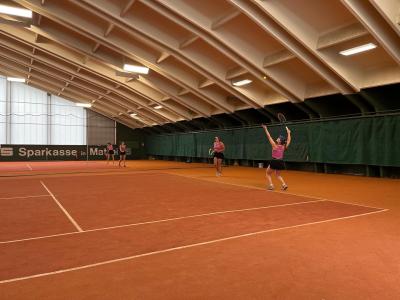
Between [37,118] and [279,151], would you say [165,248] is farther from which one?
[37,118]

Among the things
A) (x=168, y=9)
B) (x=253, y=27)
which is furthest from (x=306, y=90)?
(x=168, y=9)

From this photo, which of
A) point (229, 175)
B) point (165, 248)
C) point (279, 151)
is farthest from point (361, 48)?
point (165, 248)

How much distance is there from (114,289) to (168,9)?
453 inches

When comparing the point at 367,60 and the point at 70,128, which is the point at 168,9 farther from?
the point at 70,128

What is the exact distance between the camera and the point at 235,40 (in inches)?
572

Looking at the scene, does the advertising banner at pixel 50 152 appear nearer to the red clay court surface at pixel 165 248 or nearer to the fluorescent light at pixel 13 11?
the fluorescent light at pixel 13 11

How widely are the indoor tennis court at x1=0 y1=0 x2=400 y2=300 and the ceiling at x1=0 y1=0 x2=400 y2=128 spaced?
73 mm

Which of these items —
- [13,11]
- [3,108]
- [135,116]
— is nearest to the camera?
[13,11]

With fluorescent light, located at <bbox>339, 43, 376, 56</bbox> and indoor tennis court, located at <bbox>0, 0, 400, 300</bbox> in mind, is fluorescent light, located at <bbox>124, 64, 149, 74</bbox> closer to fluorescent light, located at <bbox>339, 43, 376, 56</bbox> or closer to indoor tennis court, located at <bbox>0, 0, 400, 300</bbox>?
indoor tennis court, located at <bbox>0, 0, 400, 300</bbox>

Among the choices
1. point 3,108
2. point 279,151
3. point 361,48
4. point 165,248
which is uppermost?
point 3,108

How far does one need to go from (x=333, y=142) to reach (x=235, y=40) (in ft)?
25.8

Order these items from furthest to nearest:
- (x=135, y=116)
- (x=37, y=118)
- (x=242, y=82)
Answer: (x=135, y=116)
(x=37, y=118)
(x=242, y=82)

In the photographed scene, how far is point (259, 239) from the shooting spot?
4988 mm

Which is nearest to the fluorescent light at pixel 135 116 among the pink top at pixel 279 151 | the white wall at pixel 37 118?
the white wall at pixel 37 118
